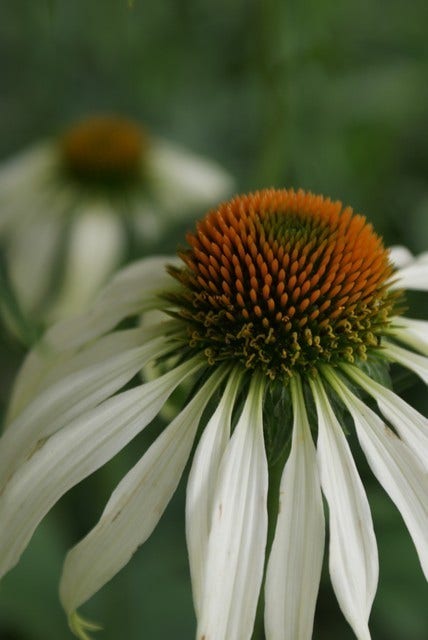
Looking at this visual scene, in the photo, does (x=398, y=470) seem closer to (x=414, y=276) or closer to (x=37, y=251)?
(x=414, y=276)

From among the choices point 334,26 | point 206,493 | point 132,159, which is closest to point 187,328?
point 206,493

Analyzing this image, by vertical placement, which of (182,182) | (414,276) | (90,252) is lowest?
(414,276)

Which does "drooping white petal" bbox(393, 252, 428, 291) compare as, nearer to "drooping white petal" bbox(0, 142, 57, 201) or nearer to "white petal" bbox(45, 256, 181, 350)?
"white petal" bbox(45, 256, 181, 350)

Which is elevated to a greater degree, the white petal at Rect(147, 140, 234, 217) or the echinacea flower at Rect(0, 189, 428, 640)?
the white petal at Rect(147, 140, 234, 217)

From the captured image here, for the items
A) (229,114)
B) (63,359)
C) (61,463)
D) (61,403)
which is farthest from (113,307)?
(229,114)

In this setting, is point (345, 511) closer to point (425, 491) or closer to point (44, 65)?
point (425, 491)

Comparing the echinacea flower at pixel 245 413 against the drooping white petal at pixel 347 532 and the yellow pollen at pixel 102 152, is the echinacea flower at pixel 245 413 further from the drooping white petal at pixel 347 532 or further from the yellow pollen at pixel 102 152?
the yellow pollen at pixel 102 152

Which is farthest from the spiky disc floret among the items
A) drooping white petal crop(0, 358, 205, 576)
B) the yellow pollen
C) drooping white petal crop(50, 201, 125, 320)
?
the yellow pollen
